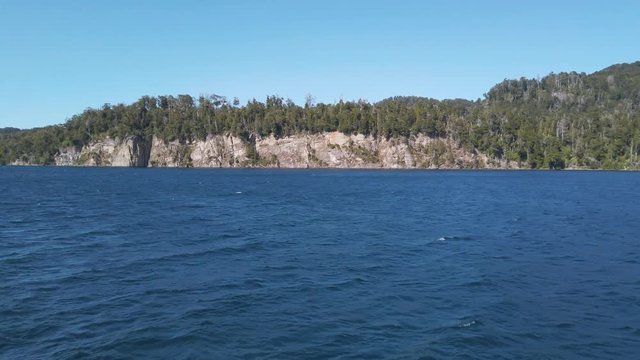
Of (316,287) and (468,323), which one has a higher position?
(316,287)

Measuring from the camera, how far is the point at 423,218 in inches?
2345

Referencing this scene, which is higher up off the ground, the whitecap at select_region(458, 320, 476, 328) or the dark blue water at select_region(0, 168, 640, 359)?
the dark blue water at select_region(0, 168, 640, 359)

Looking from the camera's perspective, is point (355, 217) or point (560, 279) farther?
point (355, 217)

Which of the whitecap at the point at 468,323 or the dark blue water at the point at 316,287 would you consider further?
the whitecap at the point at 468,323

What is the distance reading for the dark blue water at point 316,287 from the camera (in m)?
20.7

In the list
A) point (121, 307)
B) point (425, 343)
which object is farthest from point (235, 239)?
point (425, 343)

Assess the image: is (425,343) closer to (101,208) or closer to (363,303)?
(363,303)

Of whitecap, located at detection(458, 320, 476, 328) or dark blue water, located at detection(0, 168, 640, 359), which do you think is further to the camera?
whitecap, located at detection(458, 320, 476, 328)

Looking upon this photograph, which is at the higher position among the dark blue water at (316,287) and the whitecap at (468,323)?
the dark blue water at (316,287)

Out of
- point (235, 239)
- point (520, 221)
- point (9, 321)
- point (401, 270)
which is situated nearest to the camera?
point (9, 321)

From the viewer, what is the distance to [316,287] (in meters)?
28.7

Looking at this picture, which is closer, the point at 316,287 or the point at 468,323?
the point at 468,323

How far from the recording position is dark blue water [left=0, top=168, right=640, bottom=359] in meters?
20.7

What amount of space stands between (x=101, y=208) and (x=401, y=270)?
44.9 metres
